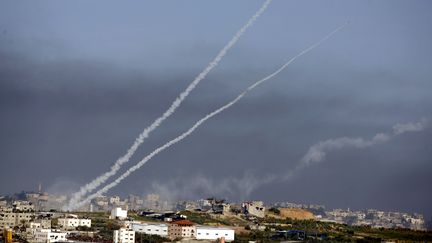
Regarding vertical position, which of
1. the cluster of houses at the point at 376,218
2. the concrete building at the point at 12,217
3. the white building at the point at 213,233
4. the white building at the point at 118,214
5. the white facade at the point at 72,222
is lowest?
the white building at the point at 213,233

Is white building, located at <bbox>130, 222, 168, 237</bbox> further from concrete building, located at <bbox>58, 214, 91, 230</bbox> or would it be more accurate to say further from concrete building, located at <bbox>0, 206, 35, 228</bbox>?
concrete building, located at <bbox>0, 206, 35, 228</bbox>

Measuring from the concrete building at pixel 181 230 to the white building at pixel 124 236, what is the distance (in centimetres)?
488

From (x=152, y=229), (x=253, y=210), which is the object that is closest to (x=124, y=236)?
(x=152, y=229)

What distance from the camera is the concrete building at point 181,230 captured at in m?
63.0

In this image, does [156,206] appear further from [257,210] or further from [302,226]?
[302,226]

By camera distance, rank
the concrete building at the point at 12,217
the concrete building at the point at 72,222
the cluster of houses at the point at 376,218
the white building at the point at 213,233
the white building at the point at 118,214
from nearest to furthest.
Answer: the white building at the point at 213,233 → the concrete building at the point at 72,222 → the concrete building at the point at 12,217 → the white building at the point at 118,214 → the cluster of houses at the point at 376,218

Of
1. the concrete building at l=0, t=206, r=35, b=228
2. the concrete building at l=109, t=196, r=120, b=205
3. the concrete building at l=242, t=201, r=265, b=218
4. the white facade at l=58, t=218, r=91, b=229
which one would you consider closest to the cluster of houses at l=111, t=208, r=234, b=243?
the white facade at l=58, t=218, r=91, b=229

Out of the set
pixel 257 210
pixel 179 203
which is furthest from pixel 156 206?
pixel 257 210

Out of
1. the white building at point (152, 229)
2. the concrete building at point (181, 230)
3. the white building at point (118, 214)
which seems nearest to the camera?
the concrete building at point (181, 230)

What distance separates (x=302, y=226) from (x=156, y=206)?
6349 cm

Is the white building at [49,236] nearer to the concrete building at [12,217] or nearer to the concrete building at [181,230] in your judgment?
the concrete building at [181,230]

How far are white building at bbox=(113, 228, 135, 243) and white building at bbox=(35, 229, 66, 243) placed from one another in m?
3.29

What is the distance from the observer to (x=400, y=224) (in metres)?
135

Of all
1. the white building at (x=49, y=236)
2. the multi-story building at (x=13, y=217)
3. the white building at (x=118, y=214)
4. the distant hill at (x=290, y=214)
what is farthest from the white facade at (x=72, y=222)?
the distant hill at (x=290, y=214)
